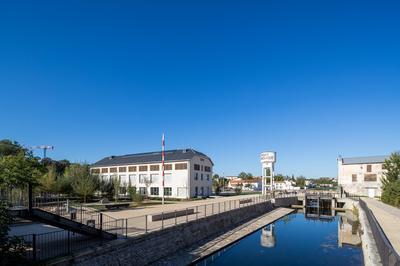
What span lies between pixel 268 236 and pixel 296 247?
15.6ft

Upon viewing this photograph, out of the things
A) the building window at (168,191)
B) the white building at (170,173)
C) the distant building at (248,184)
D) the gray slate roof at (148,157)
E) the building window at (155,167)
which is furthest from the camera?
the distant building at (248,184)

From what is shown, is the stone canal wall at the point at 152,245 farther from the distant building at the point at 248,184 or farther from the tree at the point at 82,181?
the distant building at the point at 248,184

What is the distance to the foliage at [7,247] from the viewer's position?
10.9m

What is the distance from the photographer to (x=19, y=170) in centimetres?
1346

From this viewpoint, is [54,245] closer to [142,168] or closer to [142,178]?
[142,178]

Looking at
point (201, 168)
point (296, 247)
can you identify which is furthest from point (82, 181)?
point (296, 247)

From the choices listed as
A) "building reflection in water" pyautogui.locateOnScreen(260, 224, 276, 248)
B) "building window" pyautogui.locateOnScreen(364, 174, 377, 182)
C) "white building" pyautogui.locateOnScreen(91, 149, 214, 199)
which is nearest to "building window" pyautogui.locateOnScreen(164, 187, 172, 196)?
"white building" pyautogui.locateOnScreen(91, 149, 214, 199)

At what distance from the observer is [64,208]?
18750 mm

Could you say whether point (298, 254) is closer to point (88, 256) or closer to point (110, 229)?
point (110, 229)

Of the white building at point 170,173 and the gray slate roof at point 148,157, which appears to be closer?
the white building at point 170,173

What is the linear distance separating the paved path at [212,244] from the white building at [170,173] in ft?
75.5

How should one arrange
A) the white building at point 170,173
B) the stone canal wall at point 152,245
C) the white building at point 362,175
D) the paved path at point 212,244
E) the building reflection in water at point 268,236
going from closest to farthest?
the stone canal wall at point 152,245 → the paved path at point 212,244 → the building reflection in water at point 268,236 → the white building at point 170,173 → the white building at point 362,175

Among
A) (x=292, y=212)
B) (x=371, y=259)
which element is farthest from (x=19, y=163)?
(x=292, y=212)

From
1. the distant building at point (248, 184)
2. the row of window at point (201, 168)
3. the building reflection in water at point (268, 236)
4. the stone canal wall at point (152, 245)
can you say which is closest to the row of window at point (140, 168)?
the row of window at point (201, 168)
